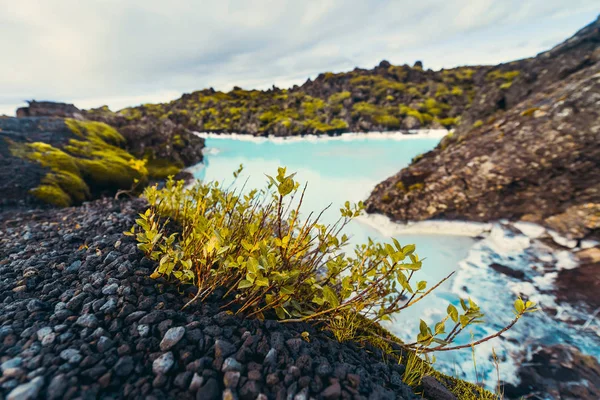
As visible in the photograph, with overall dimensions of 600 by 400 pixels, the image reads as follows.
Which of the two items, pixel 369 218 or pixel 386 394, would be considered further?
pixel 369 218

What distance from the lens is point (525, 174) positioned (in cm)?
751

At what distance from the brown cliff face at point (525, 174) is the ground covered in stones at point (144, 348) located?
712 cm

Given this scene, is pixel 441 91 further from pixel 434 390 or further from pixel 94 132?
pixel 434 390

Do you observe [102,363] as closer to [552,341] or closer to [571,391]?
[571,391]

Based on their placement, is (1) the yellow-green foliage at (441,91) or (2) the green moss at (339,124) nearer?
(2) the green moss at (339,124)

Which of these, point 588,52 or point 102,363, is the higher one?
point 588,52

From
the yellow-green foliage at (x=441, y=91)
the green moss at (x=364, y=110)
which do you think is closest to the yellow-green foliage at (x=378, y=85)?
the yellow-green foliage at (x=441, y=91)

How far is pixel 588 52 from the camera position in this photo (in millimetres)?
12625

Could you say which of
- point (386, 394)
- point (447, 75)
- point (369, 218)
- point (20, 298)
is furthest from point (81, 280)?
point (447, 75)

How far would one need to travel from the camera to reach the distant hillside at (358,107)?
3609cm

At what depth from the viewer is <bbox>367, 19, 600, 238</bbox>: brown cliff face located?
21.8 ft

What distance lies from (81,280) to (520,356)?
5.50 metres

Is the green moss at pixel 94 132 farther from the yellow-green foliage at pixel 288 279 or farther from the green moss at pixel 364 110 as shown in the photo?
the green moss at pixel 364 110

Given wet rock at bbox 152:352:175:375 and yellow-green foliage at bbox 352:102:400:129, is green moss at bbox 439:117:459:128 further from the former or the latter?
wet rock at bbox 152:352:175:375
